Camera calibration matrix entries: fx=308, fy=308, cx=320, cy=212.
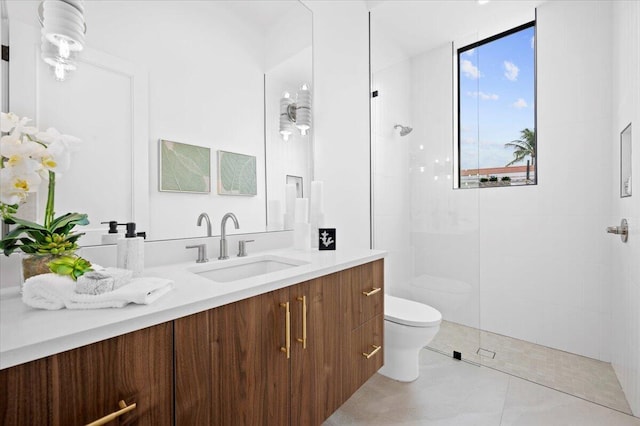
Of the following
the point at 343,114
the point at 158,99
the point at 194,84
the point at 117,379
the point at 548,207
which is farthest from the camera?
the point at 548,207

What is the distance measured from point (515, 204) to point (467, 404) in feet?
5.21

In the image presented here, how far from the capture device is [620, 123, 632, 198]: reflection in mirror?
1.77 metres

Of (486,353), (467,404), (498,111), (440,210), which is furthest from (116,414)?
(498,111)

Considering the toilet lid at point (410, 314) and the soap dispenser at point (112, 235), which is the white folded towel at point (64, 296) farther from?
the toilet lid at point (410, 314)

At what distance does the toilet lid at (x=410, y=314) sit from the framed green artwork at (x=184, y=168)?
1.31 metres

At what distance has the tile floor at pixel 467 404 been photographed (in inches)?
62.2

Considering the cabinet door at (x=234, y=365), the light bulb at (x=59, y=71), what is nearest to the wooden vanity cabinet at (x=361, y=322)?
the cabinet door at (x=234, y=365)

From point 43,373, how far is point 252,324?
0.47 metres

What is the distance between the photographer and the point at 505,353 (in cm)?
227

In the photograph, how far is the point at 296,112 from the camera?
6.21 ft

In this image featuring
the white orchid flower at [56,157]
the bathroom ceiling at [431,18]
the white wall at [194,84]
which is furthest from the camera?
the bathroom ceiling at [431,18]

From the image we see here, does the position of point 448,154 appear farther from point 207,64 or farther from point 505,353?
point 207,64

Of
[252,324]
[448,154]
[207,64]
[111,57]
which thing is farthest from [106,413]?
[448,154]

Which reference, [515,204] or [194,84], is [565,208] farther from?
[194,84]
